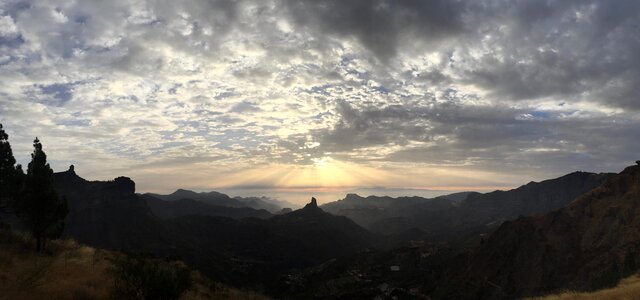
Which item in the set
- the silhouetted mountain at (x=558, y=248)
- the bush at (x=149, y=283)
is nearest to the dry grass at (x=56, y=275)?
the bush at (x=149, y=283)

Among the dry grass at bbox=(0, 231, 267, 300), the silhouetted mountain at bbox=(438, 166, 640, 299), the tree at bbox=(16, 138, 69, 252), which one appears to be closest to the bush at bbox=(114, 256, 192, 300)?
the dry grass at bbox=(0, 231, 267, 300)

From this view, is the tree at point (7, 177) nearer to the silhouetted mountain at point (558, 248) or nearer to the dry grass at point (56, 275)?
the dry grass at point (56, 275)

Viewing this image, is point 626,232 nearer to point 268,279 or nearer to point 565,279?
point 565,279

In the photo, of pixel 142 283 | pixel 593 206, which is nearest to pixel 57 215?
pixel 142 283

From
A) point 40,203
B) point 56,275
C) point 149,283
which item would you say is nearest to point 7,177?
point 40,203

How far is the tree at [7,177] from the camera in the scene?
34.6 meters

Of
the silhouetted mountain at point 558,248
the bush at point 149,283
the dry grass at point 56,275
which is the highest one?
the bush at point 149,283

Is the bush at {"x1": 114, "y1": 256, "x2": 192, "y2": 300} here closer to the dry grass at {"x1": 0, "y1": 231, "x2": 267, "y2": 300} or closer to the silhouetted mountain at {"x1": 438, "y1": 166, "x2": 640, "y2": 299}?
the dry grass at {"x1": 0, "y1": 231, "x2": 267, "y2": 300}

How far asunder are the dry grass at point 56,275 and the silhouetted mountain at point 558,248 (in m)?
97.4

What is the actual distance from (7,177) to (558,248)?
12766 cm

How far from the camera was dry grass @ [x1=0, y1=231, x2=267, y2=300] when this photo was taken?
1778 centimetres

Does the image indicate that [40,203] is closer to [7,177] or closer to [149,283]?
[7,177]

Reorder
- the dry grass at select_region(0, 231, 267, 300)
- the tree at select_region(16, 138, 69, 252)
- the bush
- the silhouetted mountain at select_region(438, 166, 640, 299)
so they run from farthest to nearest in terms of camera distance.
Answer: the silhouetted mountain at select_region(438, 166, 640, 299), the tree at select_region(16, 138, 69, 252), the dry grass at select_region(0, 231, 267, 300), the bush

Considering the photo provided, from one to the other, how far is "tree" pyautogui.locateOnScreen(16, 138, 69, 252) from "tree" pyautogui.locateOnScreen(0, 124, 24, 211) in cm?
84
